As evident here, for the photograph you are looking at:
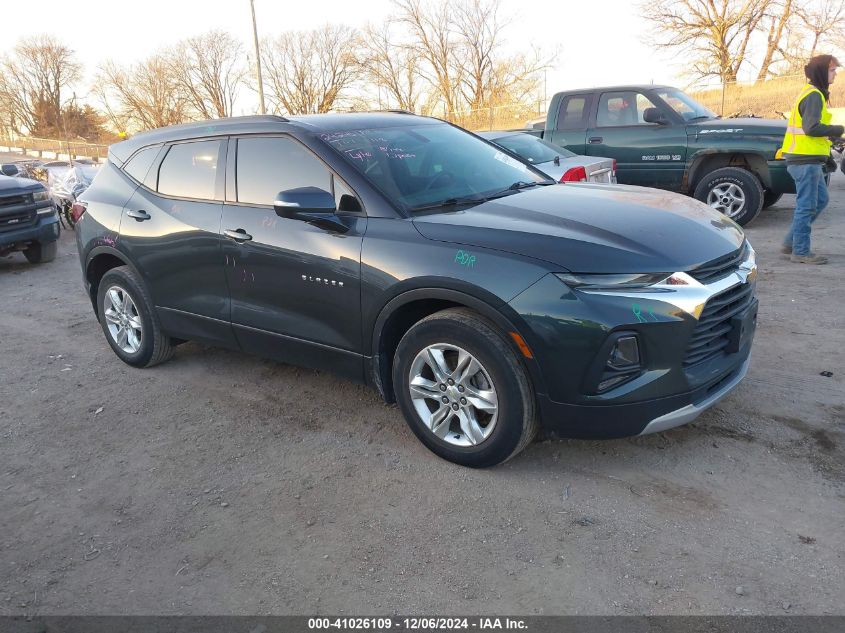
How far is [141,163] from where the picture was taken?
16.6 feet

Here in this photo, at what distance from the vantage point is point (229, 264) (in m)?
4.27

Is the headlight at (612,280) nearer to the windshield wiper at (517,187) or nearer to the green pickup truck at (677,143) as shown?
the windshield wiper at (517,187)

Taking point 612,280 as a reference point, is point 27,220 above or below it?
below

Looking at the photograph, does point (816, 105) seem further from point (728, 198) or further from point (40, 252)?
point (40, 252)

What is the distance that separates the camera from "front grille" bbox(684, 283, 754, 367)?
10.2 feet

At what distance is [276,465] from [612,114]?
803 cm

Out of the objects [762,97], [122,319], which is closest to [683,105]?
[122,319]

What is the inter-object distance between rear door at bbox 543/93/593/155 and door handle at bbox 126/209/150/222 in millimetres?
6961

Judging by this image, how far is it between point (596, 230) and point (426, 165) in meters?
1.26

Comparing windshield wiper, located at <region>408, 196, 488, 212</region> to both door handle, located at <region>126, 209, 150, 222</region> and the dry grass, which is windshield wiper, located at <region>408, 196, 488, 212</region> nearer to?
door handle, located at <region>126, 209, 150, 222</region>

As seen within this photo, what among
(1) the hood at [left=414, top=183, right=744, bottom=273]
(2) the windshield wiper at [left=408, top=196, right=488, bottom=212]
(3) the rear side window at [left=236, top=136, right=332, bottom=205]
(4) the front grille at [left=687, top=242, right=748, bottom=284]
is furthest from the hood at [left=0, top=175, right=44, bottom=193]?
(4) the front grille at [left=687, top=242, right=748, bottom=284]

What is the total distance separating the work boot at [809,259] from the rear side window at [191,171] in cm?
594

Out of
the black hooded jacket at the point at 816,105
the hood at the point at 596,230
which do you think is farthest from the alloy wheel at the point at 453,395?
the black hooded jacket at the point at 816,105

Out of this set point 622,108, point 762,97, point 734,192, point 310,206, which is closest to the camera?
point 310,206
